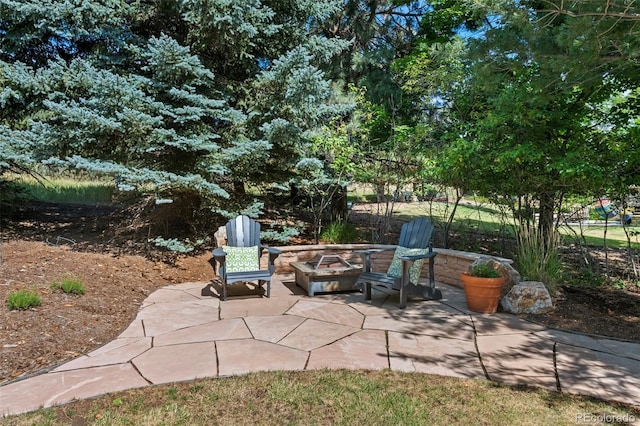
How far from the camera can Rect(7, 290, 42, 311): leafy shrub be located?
323cm

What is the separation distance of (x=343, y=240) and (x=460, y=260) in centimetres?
192

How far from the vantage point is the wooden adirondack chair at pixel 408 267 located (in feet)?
12.8

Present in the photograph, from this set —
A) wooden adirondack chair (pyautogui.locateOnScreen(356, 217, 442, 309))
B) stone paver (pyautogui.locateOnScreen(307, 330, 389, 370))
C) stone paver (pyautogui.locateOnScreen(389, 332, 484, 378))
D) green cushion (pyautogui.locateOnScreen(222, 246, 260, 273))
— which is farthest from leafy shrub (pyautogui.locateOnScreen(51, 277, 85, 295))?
stone paver (pyautogui.locateOnScreen(389, 332, 484, 378))

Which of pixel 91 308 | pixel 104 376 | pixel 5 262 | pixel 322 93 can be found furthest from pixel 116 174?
pixel 104 376

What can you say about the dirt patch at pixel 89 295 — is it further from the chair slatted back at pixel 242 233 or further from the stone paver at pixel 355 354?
the stone paver at pixel 355 354

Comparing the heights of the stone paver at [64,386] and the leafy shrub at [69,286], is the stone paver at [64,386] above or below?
below

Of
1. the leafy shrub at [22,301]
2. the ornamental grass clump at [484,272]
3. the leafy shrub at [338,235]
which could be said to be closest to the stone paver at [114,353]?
the leafy shrub at [22,301]

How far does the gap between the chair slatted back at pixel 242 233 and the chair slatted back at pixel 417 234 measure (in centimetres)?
178

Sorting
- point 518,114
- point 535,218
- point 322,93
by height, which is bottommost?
point 535,218

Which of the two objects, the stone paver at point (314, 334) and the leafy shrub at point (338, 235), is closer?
the stone paver at point (314, 334)

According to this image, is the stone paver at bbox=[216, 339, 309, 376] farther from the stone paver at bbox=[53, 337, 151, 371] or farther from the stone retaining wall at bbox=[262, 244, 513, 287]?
the stone retaining wall at bbox=[262, 244, 513, 287]

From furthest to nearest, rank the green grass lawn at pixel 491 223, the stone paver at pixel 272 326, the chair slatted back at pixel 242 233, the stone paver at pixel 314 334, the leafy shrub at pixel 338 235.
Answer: the leafy shrub at pixel 338 235 → the green grass lawn at pixel 491 223 → the chair slatted back at pixel 242 233 → the stone paver at pixel 272 326 → the stone paver at pixel 314 334

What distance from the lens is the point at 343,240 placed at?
617cm

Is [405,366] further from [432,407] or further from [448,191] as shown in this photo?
[448,191]
